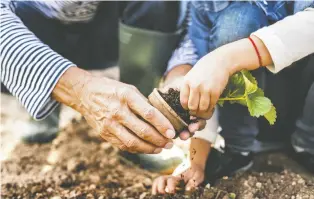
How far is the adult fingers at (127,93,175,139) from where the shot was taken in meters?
1.36

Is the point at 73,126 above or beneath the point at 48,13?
beneath

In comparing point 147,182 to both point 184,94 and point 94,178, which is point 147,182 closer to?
point 94,178

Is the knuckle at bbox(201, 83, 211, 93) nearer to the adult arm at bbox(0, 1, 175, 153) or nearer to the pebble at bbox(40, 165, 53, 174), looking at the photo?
the adult arm at bbox(0, 1, 175, 153)

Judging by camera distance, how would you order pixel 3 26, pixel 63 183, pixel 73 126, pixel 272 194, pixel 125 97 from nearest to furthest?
1. pixel 125 97
2. pixel 272 194
3. pixel 3 26
4. pixel 63 183
5. pixel 73 126

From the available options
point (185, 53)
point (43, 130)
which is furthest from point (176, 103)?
point (43, 130)

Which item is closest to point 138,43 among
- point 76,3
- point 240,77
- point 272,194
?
point 76,3

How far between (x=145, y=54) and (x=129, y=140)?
0.66m

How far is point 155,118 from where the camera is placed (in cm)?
→ 136

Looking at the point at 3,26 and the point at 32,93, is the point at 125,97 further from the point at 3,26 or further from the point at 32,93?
the point at 3,26

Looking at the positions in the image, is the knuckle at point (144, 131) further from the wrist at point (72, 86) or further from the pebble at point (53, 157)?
the pebble at point (53, 157)

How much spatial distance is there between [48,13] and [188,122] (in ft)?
2.86

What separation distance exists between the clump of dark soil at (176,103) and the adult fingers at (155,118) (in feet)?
0.22

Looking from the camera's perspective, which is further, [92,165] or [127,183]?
[92,165]

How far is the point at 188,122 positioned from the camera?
4.72ft
